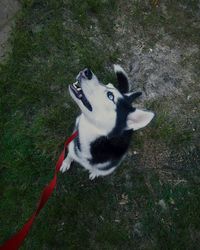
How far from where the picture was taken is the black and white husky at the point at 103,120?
3.33 metres

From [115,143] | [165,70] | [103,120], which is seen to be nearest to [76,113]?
[115,143]

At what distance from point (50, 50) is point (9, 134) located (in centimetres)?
98

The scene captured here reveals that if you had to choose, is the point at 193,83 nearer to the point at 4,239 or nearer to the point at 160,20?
the point at 160,20

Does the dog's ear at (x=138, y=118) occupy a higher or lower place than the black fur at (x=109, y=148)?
higher

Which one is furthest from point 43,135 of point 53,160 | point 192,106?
point 192,106

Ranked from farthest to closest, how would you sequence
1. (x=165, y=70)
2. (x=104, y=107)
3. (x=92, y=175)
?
1. (x=165, y=70)
2. (x=92, y=175)
3. (x=104, y=107)

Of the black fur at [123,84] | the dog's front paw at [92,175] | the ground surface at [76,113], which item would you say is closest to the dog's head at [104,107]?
the black fur at [123,84]

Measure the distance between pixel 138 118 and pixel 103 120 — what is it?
0.86 ft

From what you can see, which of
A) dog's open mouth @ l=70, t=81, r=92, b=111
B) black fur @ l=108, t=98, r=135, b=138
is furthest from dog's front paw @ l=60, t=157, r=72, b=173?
dog's open mouth @ l=70, t=81, r=92, b=111

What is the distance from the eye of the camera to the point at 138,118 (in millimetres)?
3439

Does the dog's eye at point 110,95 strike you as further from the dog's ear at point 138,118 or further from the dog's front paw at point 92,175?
the dog's front paw at point 92,175

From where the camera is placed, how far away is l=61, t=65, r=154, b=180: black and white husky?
3.33 metres

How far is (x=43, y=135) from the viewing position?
455cm

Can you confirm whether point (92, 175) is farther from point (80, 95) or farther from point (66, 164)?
point (80, 95)
